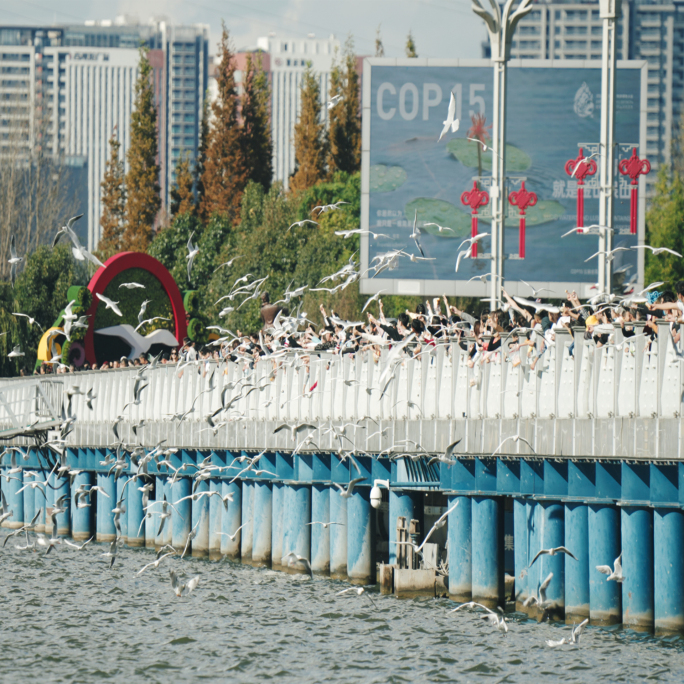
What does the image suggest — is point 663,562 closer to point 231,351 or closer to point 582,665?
point 582,665

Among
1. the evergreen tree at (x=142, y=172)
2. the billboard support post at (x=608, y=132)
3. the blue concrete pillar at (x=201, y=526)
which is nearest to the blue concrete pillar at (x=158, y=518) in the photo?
the blue concrete pillar at (x=201, y=526)

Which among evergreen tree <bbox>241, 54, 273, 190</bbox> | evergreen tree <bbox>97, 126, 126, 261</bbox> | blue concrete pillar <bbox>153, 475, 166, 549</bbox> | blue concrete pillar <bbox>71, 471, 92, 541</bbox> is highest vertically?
evergreen tree <bbox>241, 54, 273, 190</bbox>

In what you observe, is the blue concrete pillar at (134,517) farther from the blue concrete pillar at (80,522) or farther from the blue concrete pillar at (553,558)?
the blue concrete pillar at (553,558)

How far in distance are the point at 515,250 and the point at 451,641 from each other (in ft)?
70.3

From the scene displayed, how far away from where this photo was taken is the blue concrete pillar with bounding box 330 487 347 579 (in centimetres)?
2358

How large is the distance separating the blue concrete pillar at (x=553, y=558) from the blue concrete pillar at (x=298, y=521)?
6.62 m

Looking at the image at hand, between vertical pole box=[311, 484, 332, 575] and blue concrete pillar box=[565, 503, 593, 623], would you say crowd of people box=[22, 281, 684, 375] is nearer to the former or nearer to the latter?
blue concrete pillar box=[565, 503, 593, 623]

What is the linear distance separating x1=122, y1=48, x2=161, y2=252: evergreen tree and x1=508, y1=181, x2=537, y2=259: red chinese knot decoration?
43388 mm

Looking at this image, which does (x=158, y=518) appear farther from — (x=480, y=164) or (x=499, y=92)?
(x=480, y=164)

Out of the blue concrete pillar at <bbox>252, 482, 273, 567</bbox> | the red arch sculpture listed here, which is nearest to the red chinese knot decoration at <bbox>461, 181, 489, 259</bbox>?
the red arch sculpture

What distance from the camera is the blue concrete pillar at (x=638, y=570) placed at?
16.8 meters

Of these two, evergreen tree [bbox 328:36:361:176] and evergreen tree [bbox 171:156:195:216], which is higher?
evergreen tree [bbox 328:36:361:176]

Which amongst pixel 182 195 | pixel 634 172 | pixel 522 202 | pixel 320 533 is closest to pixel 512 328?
pixel 320 533

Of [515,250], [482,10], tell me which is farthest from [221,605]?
[515,250]
